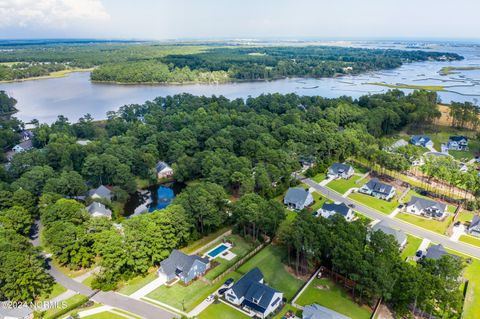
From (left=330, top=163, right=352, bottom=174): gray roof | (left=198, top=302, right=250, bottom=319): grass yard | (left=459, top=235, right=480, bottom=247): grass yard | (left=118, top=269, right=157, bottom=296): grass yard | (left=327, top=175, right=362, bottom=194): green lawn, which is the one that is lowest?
(left=459, top=235, right=480, bottom=247): grass yard

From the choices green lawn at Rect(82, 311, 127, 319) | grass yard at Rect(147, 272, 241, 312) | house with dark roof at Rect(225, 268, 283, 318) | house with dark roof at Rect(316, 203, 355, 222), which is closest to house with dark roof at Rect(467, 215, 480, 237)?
house with dark roof at Rect(316, 203, 355, 222)

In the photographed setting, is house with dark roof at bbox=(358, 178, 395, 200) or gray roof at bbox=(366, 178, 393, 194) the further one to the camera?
gray roof at bbox=(366, 178, 393, 194)

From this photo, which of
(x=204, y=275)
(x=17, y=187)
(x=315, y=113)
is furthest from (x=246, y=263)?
(x=315, y=113)

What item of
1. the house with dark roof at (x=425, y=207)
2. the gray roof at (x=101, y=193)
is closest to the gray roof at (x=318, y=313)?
the house with dark roof at (x=425, y=207)

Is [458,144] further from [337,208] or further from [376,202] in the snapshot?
[337,208]

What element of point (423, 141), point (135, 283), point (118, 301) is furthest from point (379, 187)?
point (118, 301)

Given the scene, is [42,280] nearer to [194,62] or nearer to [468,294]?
[468,294]

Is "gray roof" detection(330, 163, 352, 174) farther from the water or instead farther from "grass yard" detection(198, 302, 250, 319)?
the water
